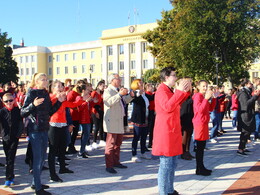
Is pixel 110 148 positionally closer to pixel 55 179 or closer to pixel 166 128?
pixel 55 179

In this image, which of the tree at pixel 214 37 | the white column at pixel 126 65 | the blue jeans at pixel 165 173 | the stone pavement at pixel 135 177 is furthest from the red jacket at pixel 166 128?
the white column at pixel 126 65

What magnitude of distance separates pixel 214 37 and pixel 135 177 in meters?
21.9

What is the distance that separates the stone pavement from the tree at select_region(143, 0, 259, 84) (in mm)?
18599

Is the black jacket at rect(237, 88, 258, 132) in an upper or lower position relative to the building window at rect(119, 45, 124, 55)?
lower

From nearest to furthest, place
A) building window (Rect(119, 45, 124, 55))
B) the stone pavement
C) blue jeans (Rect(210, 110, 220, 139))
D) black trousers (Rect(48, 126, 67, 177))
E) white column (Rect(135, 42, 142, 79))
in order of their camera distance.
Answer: the stone pavement, black trousers (Rect(48, 126, 67, 177)), blue jeans (Rect(210, 110, 220, 139)), white column (Rect(135, 42, 142, 79)), building window (Rect(119, 45, 124, 55))

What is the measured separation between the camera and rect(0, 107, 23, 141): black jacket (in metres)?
5.60

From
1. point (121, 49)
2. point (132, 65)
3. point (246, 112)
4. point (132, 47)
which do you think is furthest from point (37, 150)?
point (121, 49)

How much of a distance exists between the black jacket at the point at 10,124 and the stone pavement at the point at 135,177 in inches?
36.5

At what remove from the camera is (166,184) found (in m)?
4.55

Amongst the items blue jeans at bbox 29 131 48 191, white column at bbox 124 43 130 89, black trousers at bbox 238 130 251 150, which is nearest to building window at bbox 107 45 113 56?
Result: white column at bbox 124 43 130 89

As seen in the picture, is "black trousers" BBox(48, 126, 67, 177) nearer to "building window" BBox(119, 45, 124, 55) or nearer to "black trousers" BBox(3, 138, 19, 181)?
"black trousers" BBox(3, 138, 19, 181)

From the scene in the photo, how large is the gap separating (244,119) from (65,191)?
5.03 metres

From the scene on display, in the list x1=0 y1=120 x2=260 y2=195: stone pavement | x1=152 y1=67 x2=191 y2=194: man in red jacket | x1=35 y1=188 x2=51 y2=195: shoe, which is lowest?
x1=0 y1=120 x2=260 y2=195: stone pavement

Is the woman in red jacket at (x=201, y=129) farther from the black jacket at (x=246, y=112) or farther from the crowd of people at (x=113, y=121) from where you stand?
the black jacket at (x=246, y=112)
